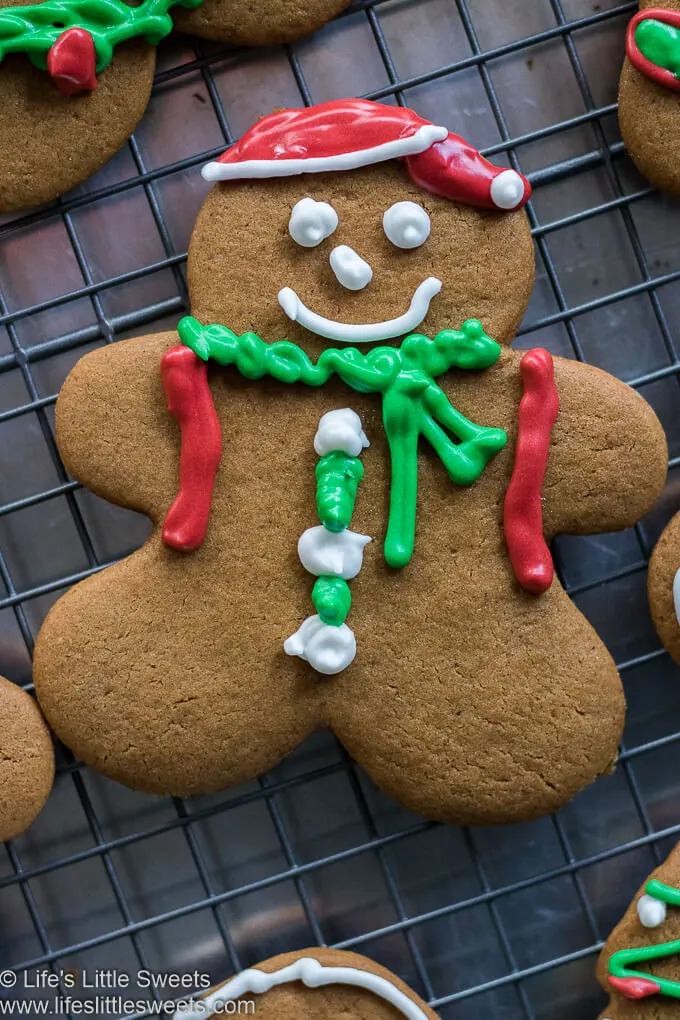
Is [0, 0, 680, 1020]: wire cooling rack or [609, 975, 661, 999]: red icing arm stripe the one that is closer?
[609, 975, 661, 999]: red icing arm stripe

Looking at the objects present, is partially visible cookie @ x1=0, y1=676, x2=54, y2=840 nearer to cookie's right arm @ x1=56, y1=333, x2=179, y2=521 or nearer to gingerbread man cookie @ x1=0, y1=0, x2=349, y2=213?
cookie's right arm @ x1=56, y1=333, x2=179, y2=521

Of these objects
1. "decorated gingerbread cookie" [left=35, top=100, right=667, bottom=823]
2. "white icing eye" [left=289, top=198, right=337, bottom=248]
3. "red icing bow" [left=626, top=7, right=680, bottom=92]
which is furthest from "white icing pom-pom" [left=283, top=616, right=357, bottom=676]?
"red icing bow" [left=626, top=7, right=680, bottom=92]

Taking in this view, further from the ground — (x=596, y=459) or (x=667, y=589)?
(x=596, y=459)

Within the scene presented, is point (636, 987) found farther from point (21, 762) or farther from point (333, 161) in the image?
point (333, 161)

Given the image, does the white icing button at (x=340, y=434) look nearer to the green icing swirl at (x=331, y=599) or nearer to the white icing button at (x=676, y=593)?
the green icing swirl at (x=331, y=599)

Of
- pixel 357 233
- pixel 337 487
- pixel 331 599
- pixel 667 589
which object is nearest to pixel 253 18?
pixel 357 233

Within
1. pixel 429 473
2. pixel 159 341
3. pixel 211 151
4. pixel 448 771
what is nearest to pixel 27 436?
pixel 159 341

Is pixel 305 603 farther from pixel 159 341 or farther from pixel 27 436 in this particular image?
pixel 27 436
